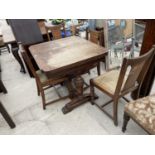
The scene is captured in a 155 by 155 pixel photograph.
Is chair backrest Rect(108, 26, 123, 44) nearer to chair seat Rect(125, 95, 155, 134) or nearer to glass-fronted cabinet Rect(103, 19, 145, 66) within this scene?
glass-fronted cabinet Rect(103, 19, 145, 66)

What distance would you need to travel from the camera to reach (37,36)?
8.84ft

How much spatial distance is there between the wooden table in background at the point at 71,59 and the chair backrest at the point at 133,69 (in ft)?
1.44

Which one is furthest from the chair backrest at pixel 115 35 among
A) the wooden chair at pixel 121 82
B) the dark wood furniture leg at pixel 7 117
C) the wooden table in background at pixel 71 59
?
the dark wood furniture leg at pixel 7 117

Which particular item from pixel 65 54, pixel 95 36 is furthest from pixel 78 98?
pixel 95 36

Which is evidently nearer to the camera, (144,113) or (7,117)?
(144,113)

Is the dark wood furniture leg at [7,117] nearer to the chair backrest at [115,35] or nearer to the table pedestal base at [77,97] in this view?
the table pedestal base at [77,97]

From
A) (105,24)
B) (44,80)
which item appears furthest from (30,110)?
(105,24)

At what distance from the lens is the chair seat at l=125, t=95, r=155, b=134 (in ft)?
4.41

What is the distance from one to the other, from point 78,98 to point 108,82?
0.56 m

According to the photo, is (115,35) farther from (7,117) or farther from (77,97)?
(7,117)

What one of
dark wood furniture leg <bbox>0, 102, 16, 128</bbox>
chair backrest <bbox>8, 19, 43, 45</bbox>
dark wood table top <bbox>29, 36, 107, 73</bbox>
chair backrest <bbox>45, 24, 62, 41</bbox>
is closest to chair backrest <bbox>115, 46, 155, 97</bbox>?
dark wood table top <bbox>29, 36, 107, 73</bbox>

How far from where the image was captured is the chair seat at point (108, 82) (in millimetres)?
1754

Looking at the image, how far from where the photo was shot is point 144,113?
142 cm

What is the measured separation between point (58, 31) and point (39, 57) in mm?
992
